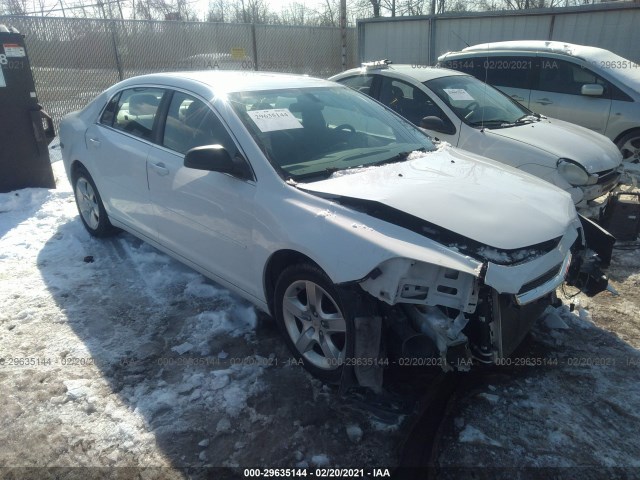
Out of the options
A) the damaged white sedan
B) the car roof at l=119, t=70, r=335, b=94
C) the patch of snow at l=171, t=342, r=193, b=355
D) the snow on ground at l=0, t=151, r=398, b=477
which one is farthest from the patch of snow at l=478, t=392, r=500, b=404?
the car roof at l=119, t=70, r=335, b=94

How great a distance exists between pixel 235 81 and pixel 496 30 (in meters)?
10.8

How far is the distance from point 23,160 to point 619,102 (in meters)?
8.60

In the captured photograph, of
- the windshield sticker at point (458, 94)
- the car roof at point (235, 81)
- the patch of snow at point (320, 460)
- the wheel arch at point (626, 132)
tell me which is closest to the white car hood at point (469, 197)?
the car roof at point (235, 81)

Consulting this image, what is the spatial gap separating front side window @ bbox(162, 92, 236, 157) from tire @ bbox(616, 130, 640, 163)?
6889 millimetres

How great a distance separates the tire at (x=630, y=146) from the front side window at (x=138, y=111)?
703 cm

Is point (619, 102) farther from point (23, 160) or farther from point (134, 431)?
point (23, 160)

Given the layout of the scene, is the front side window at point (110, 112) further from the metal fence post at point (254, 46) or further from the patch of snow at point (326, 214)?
the metal fence post at point (254, 46)

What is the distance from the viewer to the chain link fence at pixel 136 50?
937 cm

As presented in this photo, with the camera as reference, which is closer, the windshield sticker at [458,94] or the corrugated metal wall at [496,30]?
the windshield sticker at [458,94]

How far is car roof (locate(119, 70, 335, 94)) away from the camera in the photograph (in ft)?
11.7

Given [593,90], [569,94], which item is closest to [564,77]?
[569,94]

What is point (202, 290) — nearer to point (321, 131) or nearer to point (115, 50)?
point (321, 131)

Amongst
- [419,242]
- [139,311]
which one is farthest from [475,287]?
[139,311]

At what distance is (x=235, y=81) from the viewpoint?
371cm
